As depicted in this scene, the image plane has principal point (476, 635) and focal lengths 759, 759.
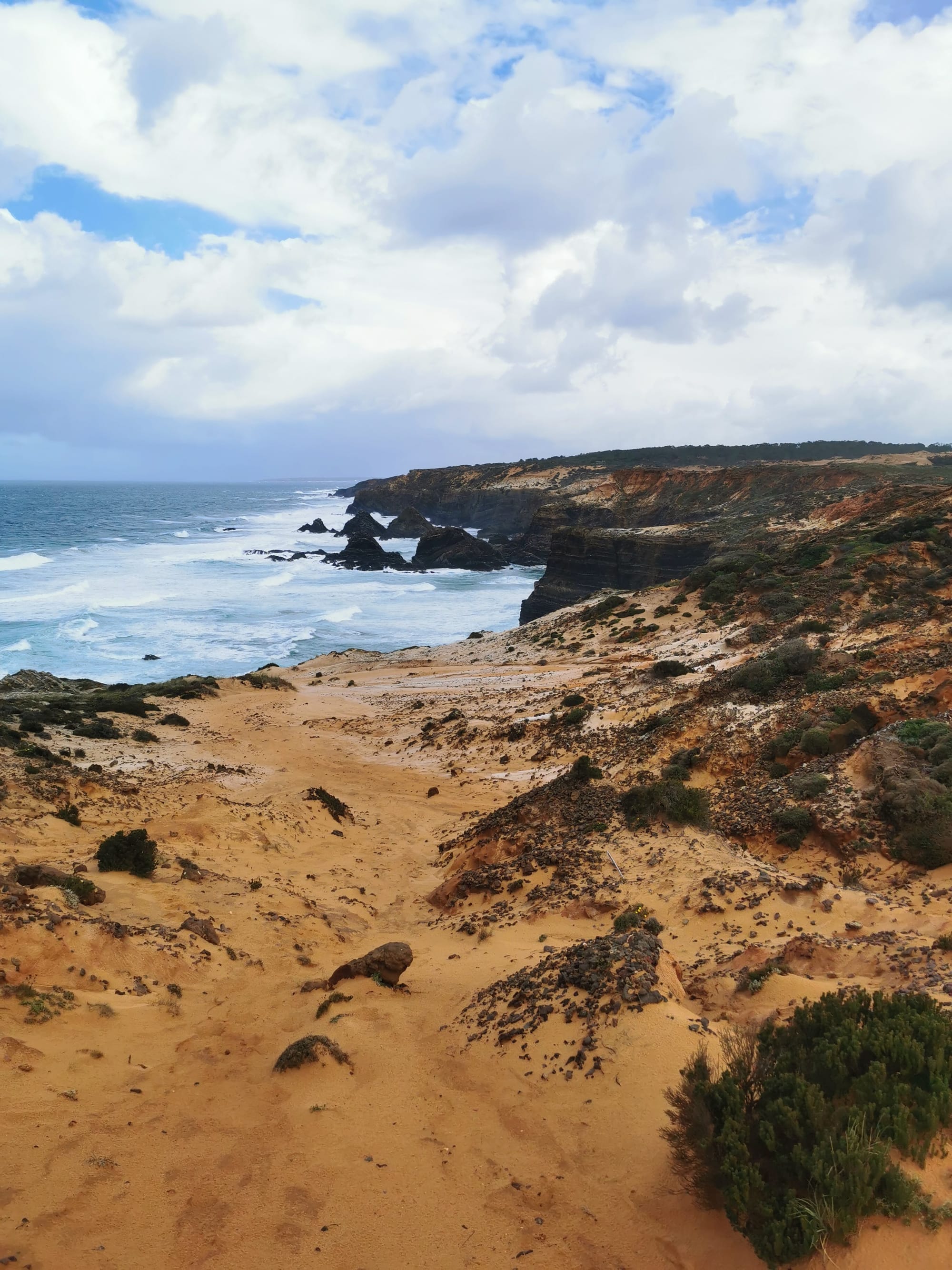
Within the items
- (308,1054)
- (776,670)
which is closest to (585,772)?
(776,670)

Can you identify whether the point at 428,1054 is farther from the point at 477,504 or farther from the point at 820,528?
the point at 477,504

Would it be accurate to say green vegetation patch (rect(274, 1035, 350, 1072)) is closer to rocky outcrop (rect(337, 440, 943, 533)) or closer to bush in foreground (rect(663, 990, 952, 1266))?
bush in foreground (rect(663, 990, 952, 1266))

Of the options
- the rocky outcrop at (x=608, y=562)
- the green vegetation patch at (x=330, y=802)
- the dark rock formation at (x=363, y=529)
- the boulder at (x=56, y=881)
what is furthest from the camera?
the dark rock formation at (x=363, y=529)

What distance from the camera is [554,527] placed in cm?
6994

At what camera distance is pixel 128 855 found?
36.4ft

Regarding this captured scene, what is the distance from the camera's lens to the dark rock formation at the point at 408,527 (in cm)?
9856

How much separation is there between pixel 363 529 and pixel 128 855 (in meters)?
87.3

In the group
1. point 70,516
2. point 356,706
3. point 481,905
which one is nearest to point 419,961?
point 481,905

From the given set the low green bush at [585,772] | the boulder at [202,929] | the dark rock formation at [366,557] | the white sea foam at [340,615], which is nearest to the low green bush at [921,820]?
the low green bush at [585,772]

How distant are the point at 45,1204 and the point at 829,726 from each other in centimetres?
1271

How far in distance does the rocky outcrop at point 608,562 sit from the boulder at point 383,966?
41.0 metres

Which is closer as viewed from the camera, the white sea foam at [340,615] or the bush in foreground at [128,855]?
the bush in foreground at [128,855]

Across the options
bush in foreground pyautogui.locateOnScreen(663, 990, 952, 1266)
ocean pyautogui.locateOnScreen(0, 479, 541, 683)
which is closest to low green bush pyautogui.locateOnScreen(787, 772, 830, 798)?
bush in foreground pyautogui.locateOnScreen(663, 990, 952, 1266)

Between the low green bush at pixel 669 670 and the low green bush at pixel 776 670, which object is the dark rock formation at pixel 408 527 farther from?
the low green bush at pixel 776 670
